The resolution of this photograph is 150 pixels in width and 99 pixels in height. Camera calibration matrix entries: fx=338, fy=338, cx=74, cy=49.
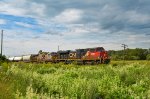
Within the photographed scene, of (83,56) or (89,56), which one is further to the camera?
(83,56)

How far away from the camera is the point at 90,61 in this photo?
199ft

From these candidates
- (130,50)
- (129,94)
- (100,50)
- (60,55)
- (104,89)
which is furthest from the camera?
(130,50)

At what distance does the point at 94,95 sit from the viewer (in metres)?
12.6

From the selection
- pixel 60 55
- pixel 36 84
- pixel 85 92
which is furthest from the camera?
pixel 60 55

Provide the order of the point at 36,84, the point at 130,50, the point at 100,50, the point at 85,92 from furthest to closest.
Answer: the point at 130,50 < the point at 100,50 < the point at 36,84 < the point at 85,92

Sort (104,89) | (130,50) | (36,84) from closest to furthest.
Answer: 1. (104,89)
2. (36,84)
3. (130,50)

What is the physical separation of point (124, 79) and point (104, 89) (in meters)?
6.19

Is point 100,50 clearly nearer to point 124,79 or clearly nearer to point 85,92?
point 124,79

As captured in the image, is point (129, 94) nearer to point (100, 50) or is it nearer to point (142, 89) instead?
point (142, 89)

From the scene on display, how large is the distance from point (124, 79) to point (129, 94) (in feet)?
23.0

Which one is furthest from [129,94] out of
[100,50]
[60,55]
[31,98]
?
[60,55]

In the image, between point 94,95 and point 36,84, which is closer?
point 94,95

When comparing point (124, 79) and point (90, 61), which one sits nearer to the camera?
point (124, 79)

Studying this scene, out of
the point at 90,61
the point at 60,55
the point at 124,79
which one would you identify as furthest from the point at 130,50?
the point at 124,79
